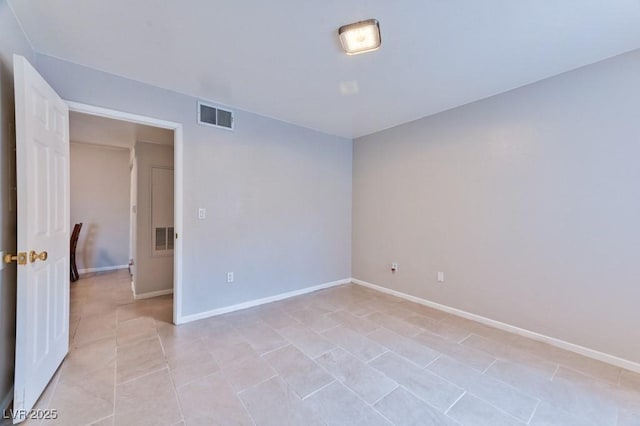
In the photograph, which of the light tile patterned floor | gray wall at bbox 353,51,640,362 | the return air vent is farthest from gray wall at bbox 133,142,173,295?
gray wall at bbox 353,51,640,362

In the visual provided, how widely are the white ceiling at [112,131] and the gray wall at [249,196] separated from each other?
76 centimetres

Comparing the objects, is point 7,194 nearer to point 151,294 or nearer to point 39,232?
point 39,232

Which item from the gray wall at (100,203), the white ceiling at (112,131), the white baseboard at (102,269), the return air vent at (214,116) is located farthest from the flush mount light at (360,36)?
the white baseboard at (102,269)

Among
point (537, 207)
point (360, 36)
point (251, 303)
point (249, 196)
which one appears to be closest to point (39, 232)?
point (249, 196)

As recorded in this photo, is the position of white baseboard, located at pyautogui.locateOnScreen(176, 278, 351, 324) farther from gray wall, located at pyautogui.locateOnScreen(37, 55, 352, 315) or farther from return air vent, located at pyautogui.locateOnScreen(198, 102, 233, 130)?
return air vent, located at pyautogui.locateOnScreen(198, 102, 233, 130)

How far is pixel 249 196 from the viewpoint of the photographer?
3381 mm

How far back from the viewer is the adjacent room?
1.68 meters

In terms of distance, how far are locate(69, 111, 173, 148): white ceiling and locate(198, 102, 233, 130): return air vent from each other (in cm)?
76

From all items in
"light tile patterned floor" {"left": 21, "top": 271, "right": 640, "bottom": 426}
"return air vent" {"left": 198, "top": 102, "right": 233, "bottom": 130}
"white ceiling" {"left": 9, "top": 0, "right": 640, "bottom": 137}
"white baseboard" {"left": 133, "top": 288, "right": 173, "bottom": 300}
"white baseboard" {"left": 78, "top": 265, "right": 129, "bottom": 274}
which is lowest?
"light tile patterned floor" {"left": 21, "top": 271, "right": 640, "bottom": 426}

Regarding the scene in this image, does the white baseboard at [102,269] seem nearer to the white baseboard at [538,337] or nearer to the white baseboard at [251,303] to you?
the white baseboard at [251,303]

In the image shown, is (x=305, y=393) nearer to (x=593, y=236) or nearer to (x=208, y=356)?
(x=208, y=356)

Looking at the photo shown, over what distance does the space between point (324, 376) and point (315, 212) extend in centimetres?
246

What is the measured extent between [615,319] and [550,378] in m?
0.83

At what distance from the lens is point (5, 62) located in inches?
65.9
